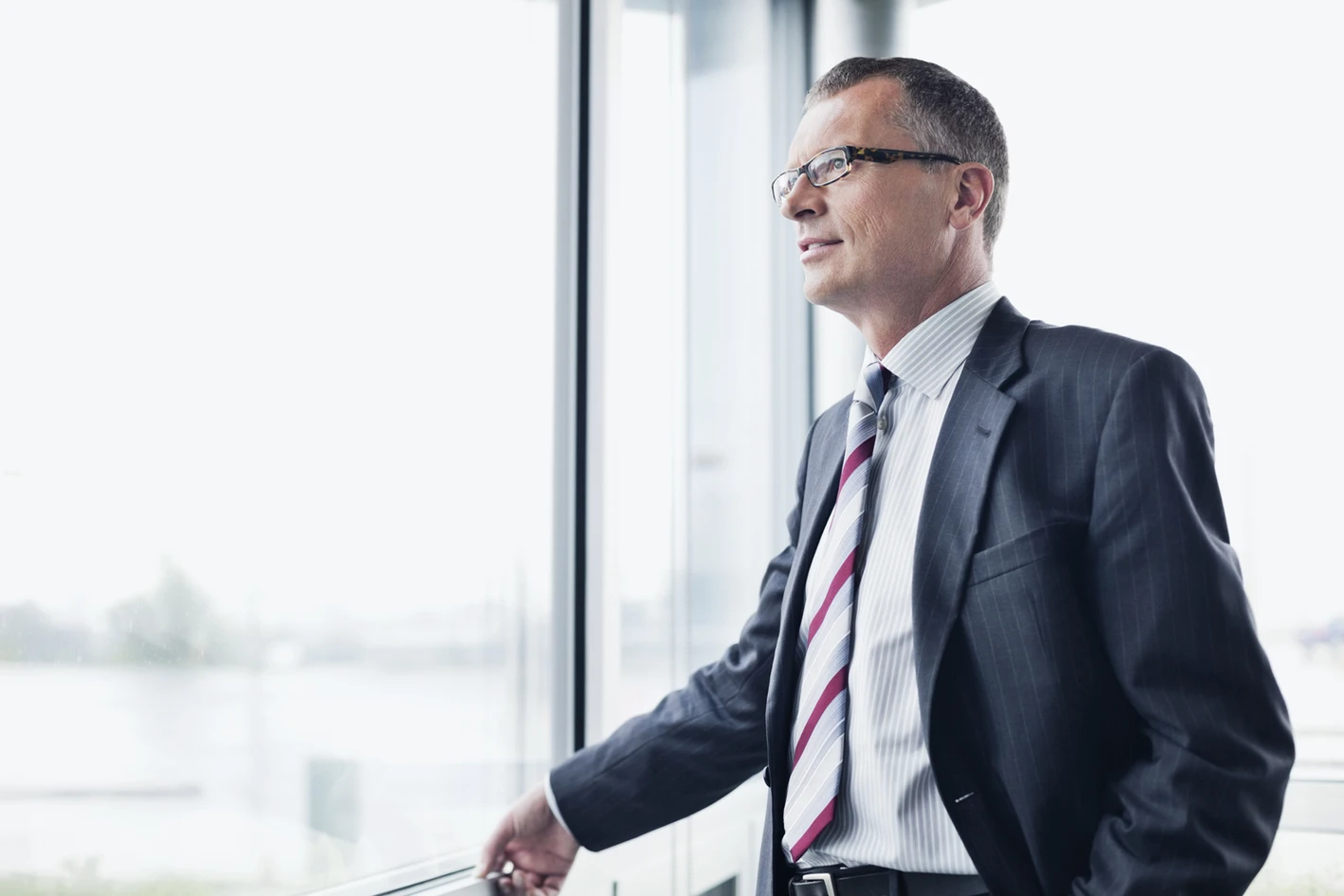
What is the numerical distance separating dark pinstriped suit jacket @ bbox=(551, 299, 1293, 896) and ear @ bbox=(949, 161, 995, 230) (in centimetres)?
21

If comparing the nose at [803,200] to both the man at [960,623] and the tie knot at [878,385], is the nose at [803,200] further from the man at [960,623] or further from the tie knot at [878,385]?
the tie knot at [878,385]

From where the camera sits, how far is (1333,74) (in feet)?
6.24

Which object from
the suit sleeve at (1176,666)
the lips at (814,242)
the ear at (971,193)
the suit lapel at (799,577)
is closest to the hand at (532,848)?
the suit lapel at (799,577)

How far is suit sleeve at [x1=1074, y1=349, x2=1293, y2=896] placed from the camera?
902 mm

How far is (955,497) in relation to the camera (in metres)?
1.08

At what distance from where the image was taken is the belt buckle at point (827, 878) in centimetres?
110

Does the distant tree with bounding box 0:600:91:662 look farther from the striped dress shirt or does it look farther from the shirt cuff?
the striped dress shirt

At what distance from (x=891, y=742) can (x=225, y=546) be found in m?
0.78

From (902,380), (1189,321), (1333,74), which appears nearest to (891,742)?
(902,380)

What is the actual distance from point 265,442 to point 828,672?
0.72m

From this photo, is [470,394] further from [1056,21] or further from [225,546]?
[1056,21]

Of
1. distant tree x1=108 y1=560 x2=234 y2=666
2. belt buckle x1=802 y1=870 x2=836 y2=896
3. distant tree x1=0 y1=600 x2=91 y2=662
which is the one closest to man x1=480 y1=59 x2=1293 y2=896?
belt buckle x1=802 y1=870 x2=836 y2=896

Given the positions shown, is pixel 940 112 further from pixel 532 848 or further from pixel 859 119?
pixel 532 848

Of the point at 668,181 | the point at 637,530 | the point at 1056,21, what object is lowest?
the point at 637,530
